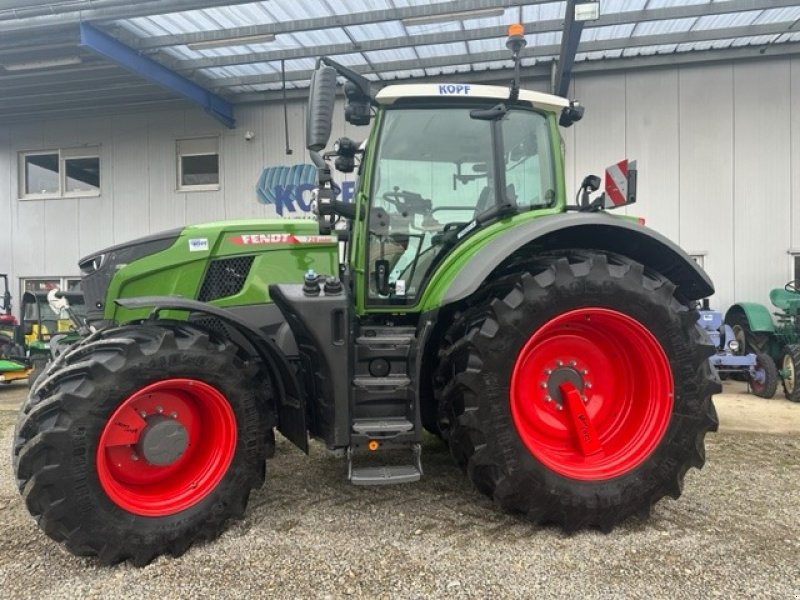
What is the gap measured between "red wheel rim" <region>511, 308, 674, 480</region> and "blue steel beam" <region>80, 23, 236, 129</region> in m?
7.46

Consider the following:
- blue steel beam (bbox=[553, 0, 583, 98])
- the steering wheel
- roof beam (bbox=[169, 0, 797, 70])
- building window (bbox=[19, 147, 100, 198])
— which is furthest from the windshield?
building window (bbox=[19, 147, 100, 198])

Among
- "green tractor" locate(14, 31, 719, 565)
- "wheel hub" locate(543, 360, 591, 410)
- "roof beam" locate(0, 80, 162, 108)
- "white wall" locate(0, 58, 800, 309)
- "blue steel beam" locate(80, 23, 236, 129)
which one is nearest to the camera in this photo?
"green tractor" locate(14, 31, 719, 565)

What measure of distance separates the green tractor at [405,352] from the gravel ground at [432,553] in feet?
0.47

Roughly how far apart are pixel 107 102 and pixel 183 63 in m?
2.15

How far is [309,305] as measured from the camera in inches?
108

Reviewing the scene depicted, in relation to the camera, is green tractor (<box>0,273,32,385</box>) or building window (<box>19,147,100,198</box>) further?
building window (<box>19,147,100,198</box>)

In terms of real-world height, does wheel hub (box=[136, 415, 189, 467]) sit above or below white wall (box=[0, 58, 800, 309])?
below

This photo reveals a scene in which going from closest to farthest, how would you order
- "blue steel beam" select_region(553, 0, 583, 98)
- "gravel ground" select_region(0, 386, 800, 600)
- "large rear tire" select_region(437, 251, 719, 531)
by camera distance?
"gravel ground" select_region(0, 386, 800, 600) → "large rear tire" select_region(437, 251, 719, 531) → "blue steel beam" select_region(553, 0, 583, 98)

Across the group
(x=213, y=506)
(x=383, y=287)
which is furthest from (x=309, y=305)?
(x=213, y=506)

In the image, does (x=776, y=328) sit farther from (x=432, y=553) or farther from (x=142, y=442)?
(x=142, y=442)

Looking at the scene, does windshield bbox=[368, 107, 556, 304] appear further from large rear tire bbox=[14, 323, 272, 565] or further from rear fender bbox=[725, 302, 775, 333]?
rear fender bbox=[725, 302, 775, 333]

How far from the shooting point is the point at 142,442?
8.30ft

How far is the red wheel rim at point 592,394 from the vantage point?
2783 mm

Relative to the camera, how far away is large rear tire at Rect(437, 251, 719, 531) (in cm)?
263
